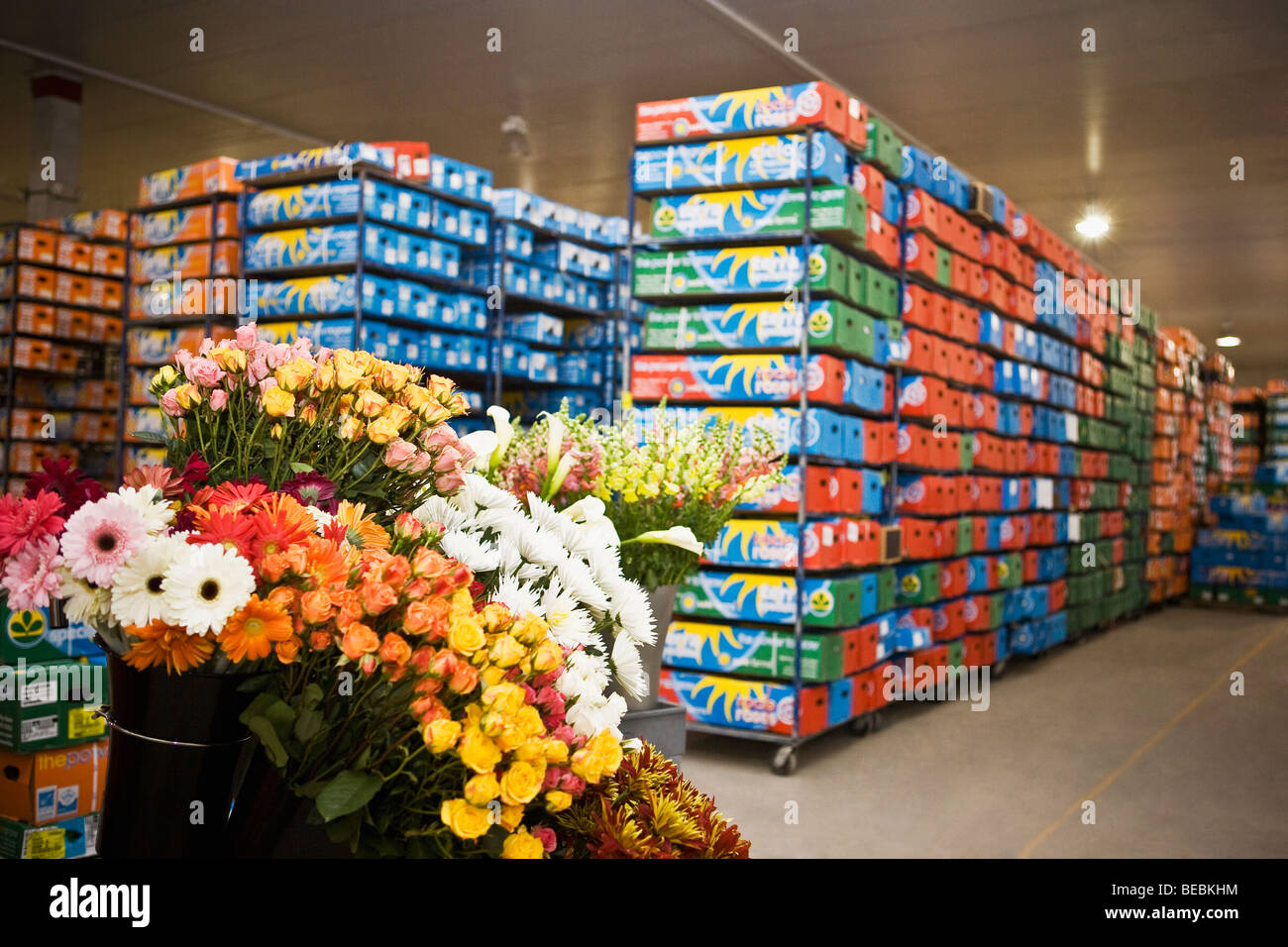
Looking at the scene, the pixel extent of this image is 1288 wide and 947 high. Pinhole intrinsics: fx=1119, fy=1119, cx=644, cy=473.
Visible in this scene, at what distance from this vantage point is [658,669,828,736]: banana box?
17.2ft

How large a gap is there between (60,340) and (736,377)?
8.57 metres

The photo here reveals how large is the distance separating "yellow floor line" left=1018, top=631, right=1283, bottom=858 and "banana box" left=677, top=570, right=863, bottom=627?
1315 millimetres

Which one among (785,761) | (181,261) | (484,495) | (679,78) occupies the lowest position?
(785,761)

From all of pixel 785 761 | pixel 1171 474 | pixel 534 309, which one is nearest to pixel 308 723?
pixel 785 761

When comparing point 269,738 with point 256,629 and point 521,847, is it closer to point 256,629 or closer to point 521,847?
point 256,629

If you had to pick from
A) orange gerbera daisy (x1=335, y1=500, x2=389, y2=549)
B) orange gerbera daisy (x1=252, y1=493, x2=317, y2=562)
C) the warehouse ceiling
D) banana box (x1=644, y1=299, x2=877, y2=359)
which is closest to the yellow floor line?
banana box (x1=644, y1=299, x2=877, y2=359)

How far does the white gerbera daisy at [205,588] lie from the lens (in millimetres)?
978

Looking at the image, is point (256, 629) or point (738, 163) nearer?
point (256, 629)

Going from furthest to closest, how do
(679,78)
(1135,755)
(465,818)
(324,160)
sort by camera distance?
(679,78)
(324,160)
(1135,755)
(465,818)

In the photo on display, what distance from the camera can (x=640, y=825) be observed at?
109 cm
